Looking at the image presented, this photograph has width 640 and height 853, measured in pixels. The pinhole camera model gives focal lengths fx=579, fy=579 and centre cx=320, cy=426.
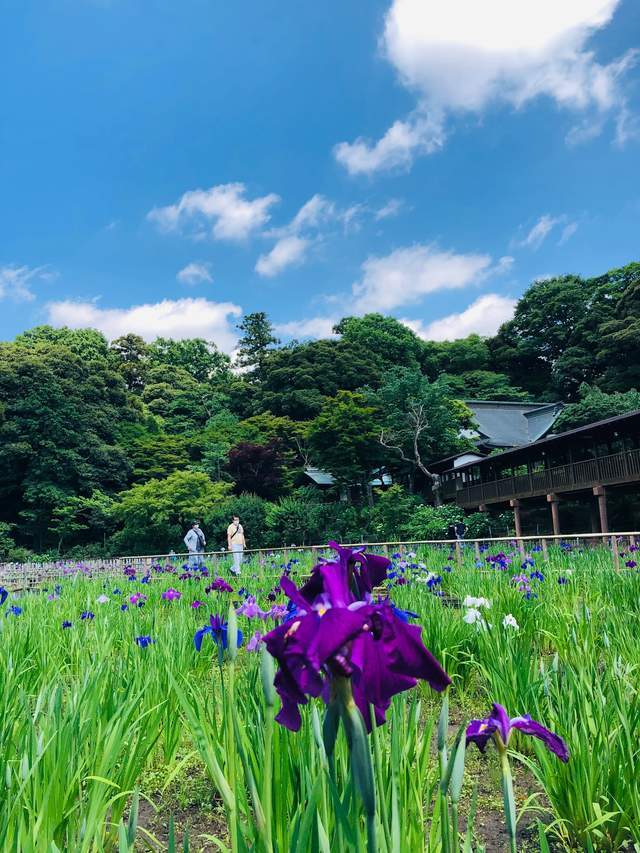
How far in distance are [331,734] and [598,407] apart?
26.5 meters

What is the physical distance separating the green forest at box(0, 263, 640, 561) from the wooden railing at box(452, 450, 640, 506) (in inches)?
55.0

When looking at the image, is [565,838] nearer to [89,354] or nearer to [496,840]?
[496,840]

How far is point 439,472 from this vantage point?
2555cm

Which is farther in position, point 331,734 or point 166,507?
point 166,507

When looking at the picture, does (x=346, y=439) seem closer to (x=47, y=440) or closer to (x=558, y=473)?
(x=558, y=473)

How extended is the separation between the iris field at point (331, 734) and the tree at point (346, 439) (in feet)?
60.4

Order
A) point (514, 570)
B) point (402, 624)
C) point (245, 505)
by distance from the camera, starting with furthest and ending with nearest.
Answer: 1. point (245, 505)
2. point (514, 570)
3. point (402, 624)

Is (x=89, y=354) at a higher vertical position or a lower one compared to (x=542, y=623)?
higher

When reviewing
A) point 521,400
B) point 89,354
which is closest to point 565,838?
point 521,400

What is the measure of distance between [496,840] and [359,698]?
5.31 ft

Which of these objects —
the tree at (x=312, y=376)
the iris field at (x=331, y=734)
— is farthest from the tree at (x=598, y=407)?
the iris field at (x=331, y=734)

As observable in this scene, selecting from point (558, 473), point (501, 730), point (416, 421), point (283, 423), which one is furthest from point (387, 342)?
point (501, 730)

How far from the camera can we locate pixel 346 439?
866 inches

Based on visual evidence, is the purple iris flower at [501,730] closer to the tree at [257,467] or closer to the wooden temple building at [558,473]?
the wooden temple building at [558,473]
